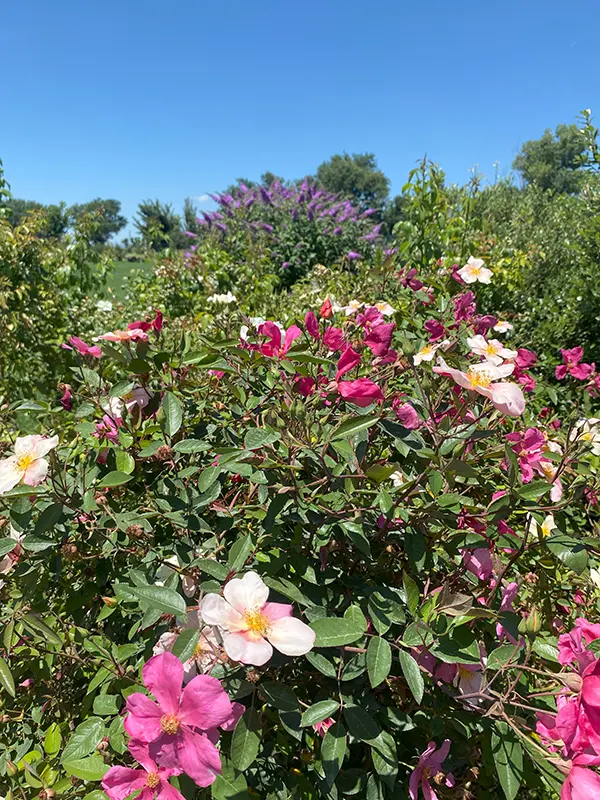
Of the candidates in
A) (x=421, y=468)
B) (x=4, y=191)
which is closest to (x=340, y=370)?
(x=421, y=468)

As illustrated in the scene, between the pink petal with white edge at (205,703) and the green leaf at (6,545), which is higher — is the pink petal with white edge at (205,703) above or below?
below

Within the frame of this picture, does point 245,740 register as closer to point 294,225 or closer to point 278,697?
point 278,697

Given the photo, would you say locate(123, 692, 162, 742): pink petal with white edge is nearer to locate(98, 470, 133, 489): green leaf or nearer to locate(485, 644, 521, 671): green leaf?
locate(98, 470, 133, 489): green leaf

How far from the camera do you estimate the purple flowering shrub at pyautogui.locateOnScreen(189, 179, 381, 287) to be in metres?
8.03

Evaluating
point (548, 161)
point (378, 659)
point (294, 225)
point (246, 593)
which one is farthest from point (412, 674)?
point (548, 161)

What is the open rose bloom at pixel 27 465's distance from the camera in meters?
0.88

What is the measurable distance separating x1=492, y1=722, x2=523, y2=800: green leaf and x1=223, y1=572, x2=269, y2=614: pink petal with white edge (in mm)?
432

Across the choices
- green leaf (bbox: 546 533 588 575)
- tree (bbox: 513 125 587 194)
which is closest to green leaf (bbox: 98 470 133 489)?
green leaf (bbox: 546 533 588 575)

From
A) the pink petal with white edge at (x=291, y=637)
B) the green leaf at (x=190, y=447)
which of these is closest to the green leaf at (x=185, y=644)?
the pink petal with white edge at (x=291, y=637)

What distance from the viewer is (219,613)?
71cm

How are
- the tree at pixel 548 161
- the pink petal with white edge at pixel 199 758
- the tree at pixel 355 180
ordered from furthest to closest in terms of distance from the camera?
the tree at pixel 355 180 → the tree at pixel 548 161 → the pink petal with white edge at pixel 199 758

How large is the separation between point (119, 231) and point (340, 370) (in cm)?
7887

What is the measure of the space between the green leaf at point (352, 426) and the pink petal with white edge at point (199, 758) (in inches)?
18.9

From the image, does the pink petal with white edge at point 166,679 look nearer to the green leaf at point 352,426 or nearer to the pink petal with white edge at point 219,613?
the pink petal with white edge at point 219,613
